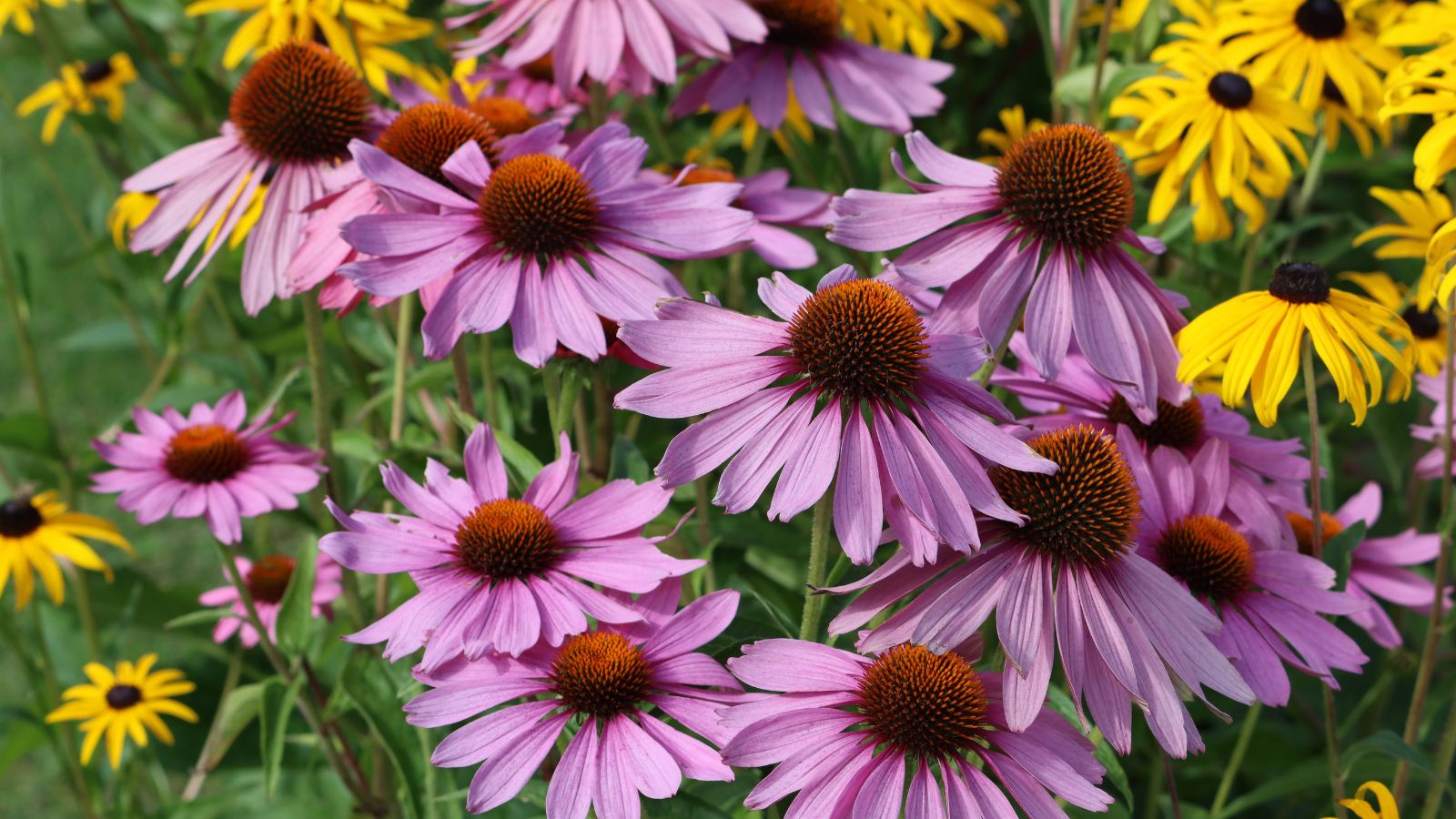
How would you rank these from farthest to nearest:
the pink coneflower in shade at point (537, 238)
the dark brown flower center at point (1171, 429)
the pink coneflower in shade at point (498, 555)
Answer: the dark brown flower center at point (1171, 429) < the pink coneflower in shade at point (537, 238) < the pink coneflower in shade at point (498, 555)

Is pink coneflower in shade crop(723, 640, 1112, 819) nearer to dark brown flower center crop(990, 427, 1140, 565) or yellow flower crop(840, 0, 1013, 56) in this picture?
dark brown flower center crop(990, 427, 1140, 565)

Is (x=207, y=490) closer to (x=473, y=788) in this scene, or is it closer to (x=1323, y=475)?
(x=473, y=788)

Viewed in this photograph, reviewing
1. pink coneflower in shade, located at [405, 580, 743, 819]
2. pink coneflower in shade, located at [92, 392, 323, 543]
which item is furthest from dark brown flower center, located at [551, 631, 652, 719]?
pink coneflower in shade, located at [92, 392, 323, 543]

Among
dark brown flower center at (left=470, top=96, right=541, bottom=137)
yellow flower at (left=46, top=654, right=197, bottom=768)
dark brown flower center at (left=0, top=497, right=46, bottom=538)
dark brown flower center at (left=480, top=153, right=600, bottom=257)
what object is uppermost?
dark brown flower center at (left=480, top=153, right=600, bottom=257)

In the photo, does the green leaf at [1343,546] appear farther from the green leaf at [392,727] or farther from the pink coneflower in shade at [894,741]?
the green leaf at [392,727]

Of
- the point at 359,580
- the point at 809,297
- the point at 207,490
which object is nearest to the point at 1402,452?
the point at 809,297

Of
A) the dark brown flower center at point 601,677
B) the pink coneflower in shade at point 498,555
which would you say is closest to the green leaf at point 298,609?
the pink coneflower in shade at point 498,555
